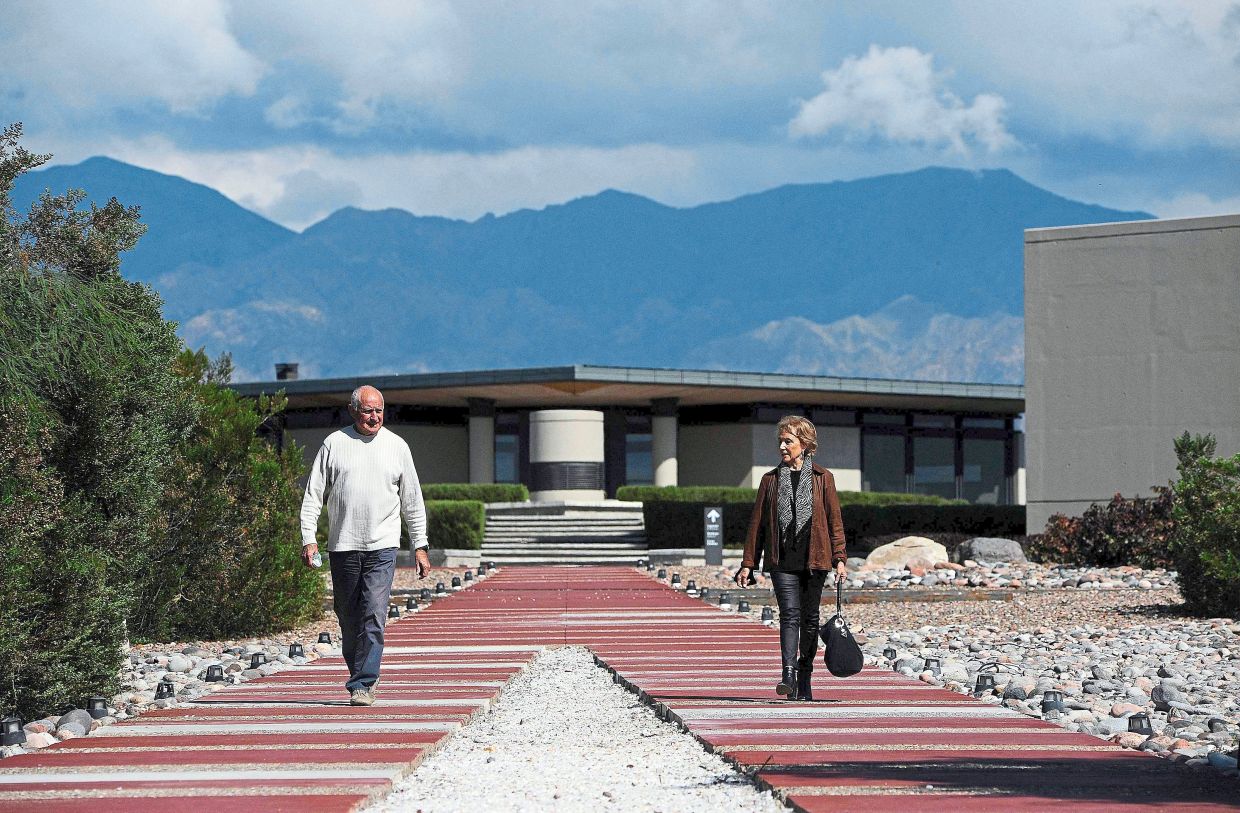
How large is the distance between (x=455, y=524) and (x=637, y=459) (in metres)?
14.4

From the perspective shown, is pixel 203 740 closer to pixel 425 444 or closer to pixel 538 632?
pixel 538 632

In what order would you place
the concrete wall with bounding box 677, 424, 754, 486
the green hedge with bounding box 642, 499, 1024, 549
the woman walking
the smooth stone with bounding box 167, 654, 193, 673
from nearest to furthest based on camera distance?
the woman walking → the smooth stone with bounding box 167, 654, 193, 673 → the green hedge with bounding box 642, 499, 1024, 549 → the concrete wall with bounding box 677, 424, 754, 486

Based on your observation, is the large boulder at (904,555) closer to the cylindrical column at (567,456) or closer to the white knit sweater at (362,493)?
the cylindrical column at (567,456)

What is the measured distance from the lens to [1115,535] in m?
23.9

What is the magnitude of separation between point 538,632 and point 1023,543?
14.7 metres

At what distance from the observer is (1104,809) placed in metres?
5.13

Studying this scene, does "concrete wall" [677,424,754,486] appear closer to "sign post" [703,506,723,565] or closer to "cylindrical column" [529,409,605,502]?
"cylindrical column" [529,409,605,502]

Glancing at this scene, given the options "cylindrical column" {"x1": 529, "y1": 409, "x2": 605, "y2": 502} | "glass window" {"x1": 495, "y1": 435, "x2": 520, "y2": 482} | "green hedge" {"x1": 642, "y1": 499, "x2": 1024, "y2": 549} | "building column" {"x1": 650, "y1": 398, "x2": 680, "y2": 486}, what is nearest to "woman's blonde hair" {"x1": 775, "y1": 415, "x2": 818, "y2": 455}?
"green hedge" {"x1": 642, "y1": 499, "x2": 1024, "y2": 549}

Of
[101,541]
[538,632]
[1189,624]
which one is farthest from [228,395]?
[1189,624]

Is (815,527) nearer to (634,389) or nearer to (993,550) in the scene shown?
(993,550)

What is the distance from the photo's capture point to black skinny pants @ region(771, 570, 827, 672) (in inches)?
329

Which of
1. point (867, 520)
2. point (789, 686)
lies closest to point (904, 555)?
point (867, 520)

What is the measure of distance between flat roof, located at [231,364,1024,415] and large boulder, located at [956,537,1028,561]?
13622mm

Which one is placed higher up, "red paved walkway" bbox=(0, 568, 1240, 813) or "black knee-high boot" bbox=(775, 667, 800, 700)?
"black knee-high boot" bbox=(775, 667, 800, 700)
